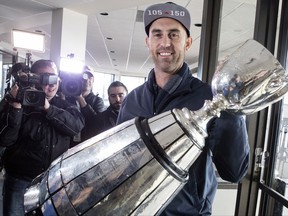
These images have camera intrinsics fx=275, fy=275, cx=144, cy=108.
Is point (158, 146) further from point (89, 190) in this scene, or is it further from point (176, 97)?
point (176, 97)

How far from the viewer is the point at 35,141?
140 cm

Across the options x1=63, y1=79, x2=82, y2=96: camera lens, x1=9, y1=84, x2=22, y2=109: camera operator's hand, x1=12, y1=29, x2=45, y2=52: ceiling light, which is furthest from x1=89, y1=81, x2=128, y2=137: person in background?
x1=12, y1=29, x2=45, y2=52: ceiling light

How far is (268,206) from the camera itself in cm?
148

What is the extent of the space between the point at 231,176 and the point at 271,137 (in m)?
1.03

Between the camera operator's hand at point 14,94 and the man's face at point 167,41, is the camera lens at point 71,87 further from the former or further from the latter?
the man's face at point 167,41

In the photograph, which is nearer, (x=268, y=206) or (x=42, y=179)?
(x=42, y=179)

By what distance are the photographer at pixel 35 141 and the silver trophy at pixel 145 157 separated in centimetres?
109

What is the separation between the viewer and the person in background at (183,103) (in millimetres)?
481

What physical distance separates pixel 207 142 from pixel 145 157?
212 millimetres

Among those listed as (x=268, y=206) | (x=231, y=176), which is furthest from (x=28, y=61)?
(x=268, y=206)

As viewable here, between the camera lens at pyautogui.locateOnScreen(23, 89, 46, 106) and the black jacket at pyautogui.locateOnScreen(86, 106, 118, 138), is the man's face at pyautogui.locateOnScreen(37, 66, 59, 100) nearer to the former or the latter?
the camera lens at pyautogui.locateOnScreen(23, 89, 46, 106)

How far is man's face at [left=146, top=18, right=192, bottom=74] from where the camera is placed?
598 millimetres

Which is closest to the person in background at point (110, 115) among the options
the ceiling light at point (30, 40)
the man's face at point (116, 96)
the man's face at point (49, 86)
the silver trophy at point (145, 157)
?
the man's face at point (116, 96)

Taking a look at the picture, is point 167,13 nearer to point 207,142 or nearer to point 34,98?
point 207,142
